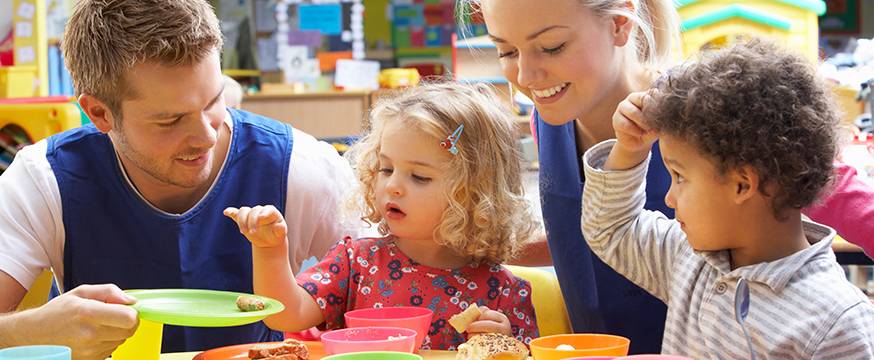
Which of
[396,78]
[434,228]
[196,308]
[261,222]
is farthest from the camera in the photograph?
[396,78]

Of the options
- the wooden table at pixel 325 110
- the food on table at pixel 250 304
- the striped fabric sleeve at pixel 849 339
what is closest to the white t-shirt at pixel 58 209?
the food on table at pixel 250 304

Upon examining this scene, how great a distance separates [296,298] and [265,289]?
87mm

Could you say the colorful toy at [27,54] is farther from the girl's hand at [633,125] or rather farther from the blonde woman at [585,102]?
the girl's hand at [633,125]

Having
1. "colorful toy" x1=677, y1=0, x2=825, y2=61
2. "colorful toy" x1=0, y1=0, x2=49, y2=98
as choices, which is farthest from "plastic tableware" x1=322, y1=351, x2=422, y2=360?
"colorful toy" x1=677, y1=0, x2=825, y2=61

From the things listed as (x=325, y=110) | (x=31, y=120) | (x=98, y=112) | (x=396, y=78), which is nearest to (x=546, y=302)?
(x=98, y=112)

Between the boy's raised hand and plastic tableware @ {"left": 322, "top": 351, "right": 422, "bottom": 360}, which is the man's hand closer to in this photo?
plastic tableware @ {"left": 322, "top": 351, "right": 422, "bottom": 360}

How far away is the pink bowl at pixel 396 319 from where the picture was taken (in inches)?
57.7

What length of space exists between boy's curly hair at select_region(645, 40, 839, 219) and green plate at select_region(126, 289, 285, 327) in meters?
0.61

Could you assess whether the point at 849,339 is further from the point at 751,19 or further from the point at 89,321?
the point at 751,19

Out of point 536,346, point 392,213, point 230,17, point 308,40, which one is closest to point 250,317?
point 536,346

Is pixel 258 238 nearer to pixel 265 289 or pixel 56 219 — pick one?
pixel 265 289

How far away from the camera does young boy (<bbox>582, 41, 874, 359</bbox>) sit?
4.10ft

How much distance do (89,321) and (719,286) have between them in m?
0.84

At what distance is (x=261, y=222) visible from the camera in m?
1.51
